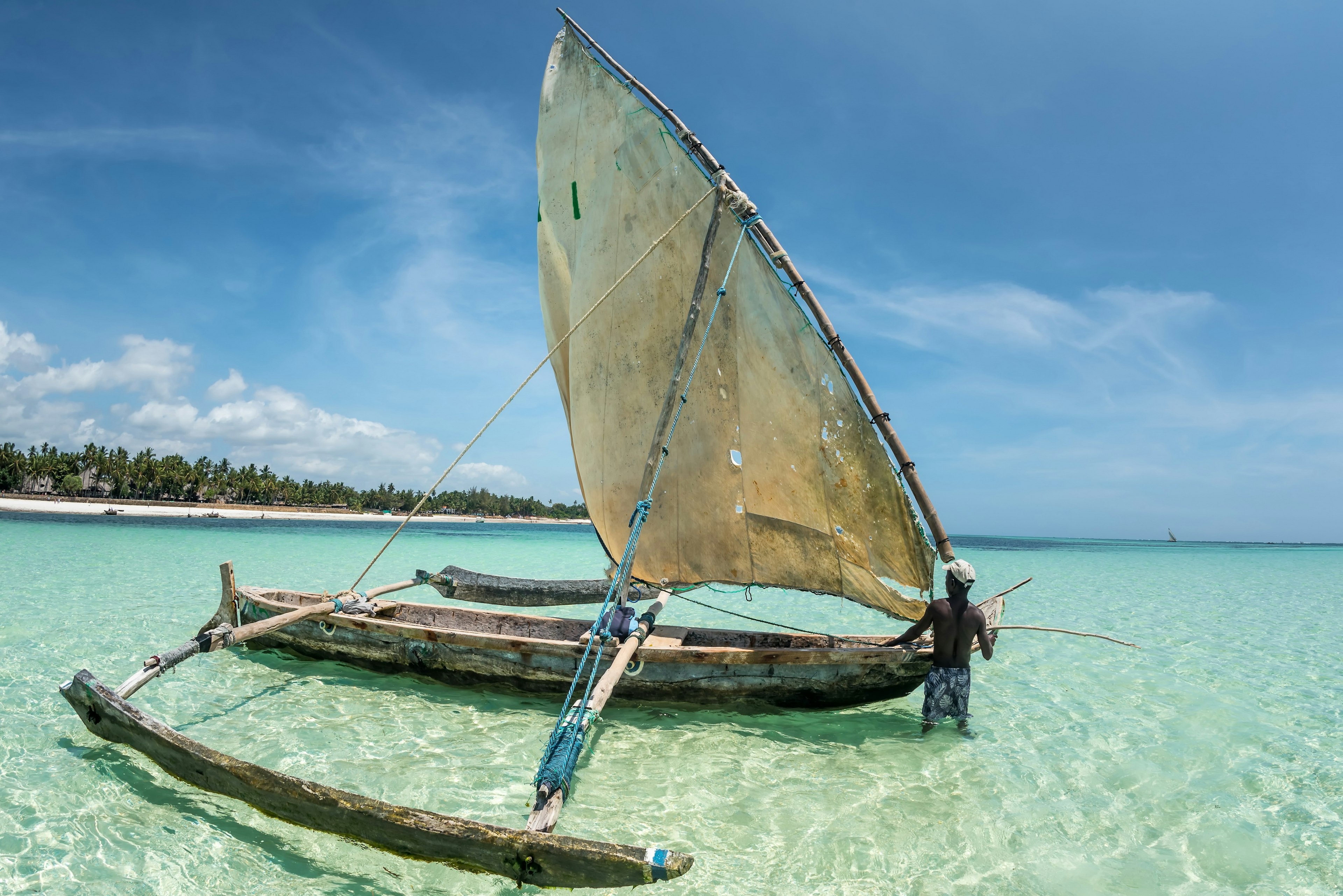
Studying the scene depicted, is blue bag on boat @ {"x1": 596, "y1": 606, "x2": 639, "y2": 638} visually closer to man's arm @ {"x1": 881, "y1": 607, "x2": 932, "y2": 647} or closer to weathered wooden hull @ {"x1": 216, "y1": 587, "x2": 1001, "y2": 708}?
weathered wooden hull @ {"x1": 216, "y1": 587, "x2": 1001, "y2": 708}

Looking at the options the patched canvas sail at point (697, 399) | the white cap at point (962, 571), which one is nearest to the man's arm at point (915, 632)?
the patched canvas sail at point (697, 399)

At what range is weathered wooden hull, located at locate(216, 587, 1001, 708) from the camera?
21.3ft

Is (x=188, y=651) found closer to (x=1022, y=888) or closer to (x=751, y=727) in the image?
(x=751, y=727)

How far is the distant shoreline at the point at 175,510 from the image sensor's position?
7612cm

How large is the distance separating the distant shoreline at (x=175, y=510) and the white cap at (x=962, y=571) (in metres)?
57.7

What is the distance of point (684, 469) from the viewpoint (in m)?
7.33

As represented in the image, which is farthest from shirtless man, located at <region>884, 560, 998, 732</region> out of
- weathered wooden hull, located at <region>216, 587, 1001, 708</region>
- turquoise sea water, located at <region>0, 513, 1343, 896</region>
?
turquoise sea water, located at <region>0, 513, 1343, 896</region>

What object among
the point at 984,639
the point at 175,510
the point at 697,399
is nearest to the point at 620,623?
the point at 697,399

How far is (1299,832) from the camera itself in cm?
500

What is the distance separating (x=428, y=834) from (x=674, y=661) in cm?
353

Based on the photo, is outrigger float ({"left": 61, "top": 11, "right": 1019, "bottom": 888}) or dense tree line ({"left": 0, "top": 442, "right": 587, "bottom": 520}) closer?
outrigger float ({"left": 61, "top": 11, "right": 1019, "bottom": 888})

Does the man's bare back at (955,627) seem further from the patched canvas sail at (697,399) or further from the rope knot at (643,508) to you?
the rope knot at (643,508)

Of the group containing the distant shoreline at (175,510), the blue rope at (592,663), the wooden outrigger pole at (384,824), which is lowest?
the distant shoreline at (175,510)

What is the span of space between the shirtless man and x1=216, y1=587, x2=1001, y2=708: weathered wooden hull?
21 centimetres
